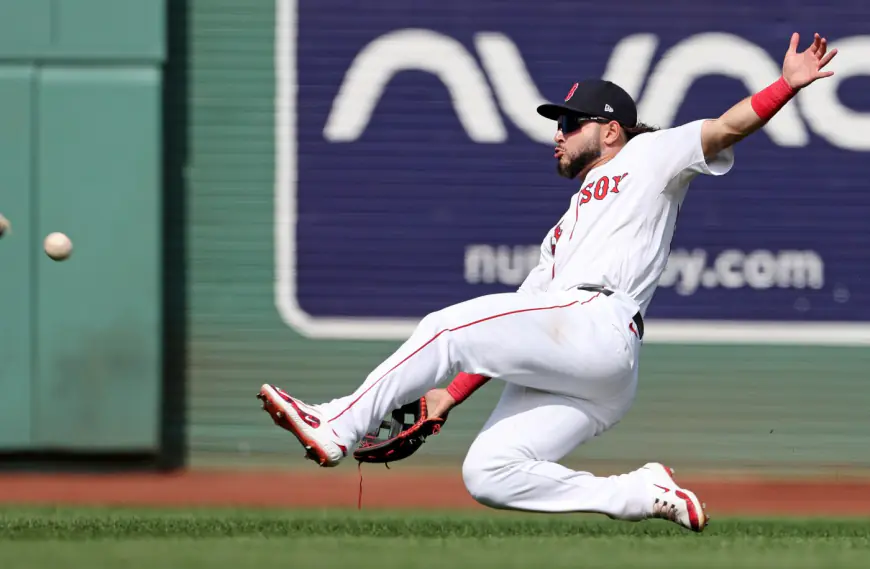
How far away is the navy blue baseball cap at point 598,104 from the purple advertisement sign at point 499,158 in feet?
14.7

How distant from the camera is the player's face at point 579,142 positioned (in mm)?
5875

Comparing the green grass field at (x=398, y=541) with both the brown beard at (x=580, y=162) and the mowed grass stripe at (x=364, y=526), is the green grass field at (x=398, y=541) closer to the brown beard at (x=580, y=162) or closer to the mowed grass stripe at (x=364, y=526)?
the mowed grass stripe at (x=364, y=526)

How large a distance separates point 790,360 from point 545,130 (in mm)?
2511

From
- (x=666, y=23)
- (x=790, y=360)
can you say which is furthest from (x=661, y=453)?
(x=666, y=23)

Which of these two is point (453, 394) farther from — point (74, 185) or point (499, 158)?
point (74, 185)

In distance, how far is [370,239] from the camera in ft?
34.3

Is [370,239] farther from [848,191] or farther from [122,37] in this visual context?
[848,191]

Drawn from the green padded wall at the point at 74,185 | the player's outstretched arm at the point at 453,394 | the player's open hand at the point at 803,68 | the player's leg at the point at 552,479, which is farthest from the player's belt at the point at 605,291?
the green padded wall at the point at 74,185

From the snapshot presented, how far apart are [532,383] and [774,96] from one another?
142cm

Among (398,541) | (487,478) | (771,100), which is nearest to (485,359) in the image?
(487,478)

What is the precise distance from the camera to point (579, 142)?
19.3 ft

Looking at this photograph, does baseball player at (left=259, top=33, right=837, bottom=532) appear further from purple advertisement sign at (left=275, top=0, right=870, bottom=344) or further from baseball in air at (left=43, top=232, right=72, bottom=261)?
purple advertisement sign at (left=275, top=0, right=870, bottom=344)

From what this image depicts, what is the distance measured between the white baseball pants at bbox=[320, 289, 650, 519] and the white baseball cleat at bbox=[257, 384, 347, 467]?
0.05 metres

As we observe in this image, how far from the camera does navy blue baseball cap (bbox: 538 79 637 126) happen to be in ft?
19.1
